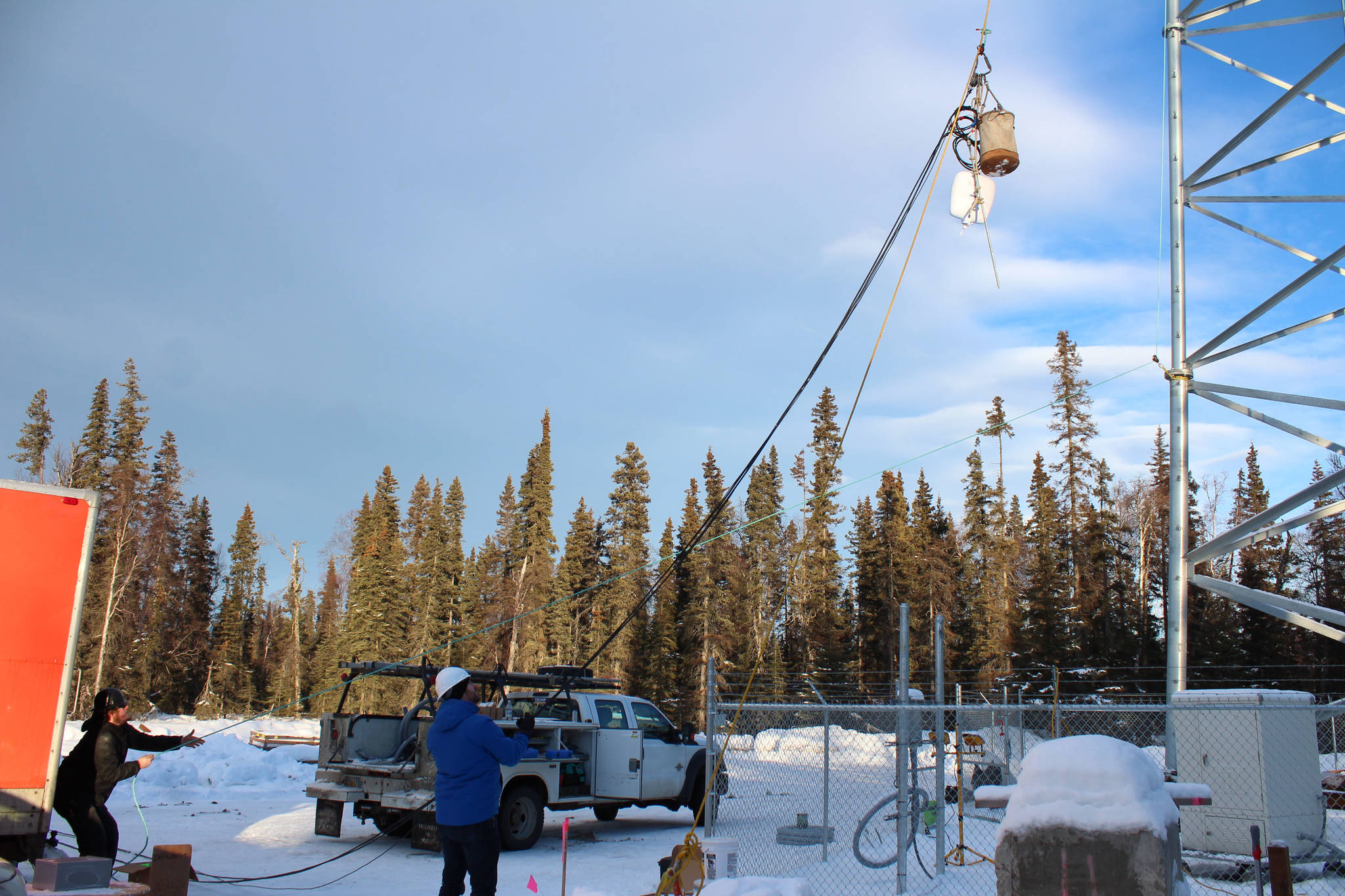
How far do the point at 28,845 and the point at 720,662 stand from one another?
43806 millimetres

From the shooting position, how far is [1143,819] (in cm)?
374

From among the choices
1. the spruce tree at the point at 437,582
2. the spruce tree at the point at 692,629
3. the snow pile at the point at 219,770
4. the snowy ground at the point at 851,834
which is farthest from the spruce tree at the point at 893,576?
the snow pile at the point at 219,770

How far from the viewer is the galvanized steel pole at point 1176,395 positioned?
9406mm

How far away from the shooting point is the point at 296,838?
38.2 feet

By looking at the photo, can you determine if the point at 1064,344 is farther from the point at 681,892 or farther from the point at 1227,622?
the point at 681,892

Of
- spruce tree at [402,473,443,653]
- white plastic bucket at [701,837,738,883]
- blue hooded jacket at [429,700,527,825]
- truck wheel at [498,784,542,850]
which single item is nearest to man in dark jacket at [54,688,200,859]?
blue hooded jacket at [429,700,527,825]

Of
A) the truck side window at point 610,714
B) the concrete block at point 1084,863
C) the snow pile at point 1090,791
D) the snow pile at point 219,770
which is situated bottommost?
the snow pile at point 219,770

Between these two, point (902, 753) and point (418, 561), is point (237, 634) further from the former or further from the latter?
point (902, 753)

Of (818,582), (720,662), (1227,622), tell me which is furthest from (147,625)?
(1227,622)

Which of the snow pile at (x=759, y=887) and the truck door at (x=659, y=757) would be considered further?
the truck door at (x=659, y=757)

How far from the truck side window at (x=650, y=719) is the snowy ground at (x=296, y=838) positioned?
142cm

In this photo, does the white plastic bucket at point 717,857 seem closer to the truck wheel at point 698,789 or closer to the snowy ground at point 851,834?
the snowy ground at point 851,834

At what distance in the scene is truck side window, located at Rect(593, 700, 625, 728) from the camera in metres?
12.8

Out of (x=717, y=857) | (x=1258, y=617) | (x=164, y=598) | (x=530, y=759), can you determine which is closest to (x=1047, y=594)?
(x=1258, y=617)
